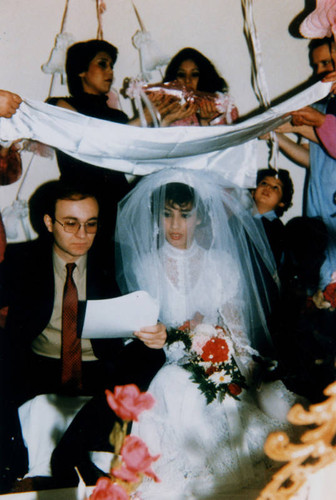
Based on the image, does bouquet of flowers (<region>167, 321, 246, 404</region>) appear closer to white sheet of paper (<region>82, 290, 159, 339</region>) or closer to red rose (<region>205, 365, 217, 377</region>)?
red rose (<region>205, 365, 217, 377</region>)

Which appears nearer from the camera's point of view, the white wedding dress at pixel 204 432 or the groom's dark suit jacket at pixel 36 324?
the white wedding dress at pixel 204 432

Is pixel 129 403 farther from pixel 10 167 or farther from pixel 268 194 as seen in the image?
pixel 10 167

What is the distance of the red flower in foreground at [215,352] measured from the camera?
1.52m

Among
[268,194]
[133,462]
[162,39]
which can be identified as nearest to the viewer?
[133,462]

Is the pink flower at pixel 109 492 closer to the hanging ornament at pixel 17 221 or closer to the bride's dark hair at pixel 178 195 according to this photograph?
the bride's dark hair at pixel 178 195

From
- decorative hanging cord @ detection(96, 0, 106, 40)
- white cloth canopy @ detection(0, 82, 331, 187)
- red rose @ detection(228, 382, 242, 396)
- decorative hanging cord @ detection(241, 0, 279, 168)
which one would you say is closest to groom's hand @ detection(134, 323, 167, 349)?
red rose @ detection(228, 382, 242, 396)

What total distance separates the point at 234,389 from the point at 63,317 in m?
0.64

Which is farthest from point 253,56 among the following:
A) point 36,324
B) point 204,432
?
point 204,432

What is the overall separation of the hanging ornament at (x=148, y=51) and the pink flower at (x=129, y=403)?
1.96 m

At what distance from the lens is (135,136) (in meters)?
1.57

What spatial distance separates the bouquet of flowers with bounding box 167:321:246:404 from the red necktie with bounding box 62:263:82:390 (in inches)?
14.5

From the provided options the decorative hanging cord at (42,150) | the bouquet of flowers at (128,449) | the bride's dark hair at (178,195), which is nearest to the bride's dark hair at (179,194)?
the bride's dark hair at (178,195)

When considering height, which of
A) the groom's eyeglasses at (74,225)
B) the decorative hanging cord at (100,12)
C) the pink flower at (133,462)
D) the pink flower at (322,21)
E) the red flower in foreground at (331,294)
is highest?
the decorative hanging cord at (100,12)

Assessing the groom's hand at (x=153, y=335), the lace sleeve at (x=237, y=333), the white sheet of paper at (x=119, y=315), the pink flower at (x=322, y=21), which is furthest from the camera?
the pink flower at (x=322, y=21)
